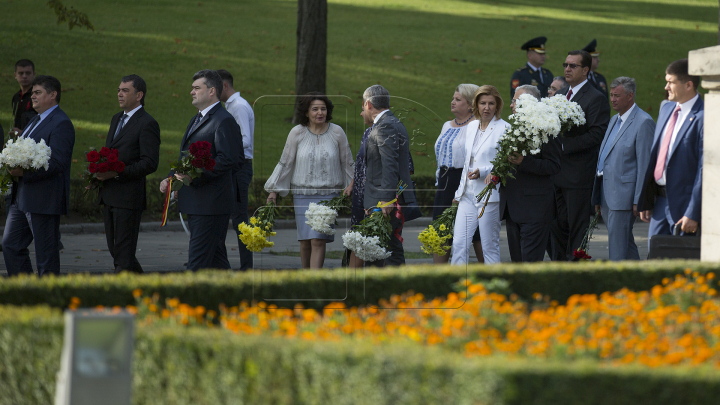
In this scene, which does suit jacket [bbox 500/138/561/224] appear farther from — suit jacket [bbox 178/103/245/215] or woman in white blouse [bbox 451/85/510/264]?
suit jacket [bbox 178/103/245/215]

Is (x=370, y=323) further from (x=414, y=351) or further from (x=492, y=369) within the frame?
(x=492, y=369)

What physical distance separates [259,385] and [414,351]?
66 centimetres

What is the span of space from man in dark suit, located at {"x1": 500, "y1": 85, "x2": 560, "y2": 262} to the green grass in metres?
12.6

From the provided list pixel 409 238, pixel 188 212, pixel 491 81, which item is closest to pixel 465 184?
pixel 409 238

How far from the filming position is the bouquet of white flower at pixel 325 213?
269 inches

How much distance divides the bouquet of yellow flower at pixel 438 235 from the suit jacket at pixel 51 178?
357 centimetres

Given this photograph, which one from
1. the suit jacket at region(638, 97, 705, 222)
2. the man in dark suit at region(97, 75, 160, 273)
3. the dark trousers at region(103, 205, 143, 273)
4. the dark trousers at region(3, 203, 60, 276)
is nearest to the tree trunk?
the man in dark suit at region(97, 75, 160, 273)

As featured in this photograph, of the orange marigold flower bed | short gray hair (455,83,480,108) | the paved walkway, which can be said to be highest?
short gray hair (455,83,480,108)

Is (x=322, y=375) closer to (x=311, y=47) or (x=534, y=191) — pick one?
(x=534, y=191)

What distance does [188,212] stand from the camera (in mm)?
7363

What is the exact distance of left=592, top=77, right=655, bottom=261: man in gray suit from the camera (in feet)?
25.2

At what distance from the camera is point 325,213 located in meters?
6.84

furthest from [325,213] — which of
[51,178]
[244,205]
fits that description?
[51,178]

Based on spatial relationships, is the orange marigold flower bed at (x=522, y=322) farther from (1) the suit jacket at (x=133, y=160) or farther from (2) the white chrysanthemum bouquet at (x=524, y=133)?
(1) the suit jacket at (x=133, y=160)
